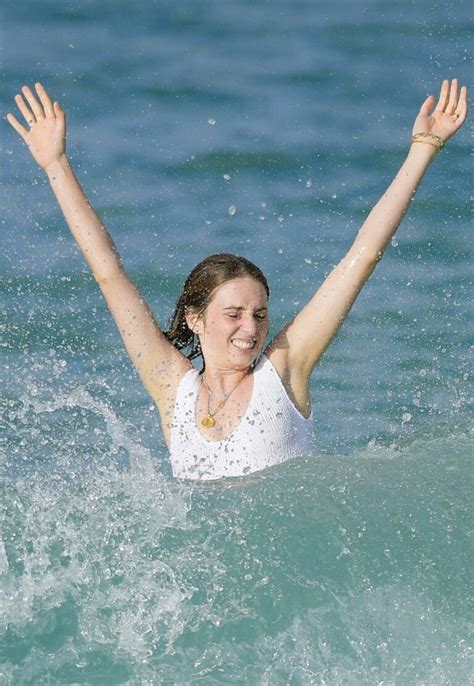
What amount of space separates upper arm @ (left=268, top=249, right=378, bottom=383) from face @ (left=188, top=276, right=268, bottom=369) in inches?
3.7

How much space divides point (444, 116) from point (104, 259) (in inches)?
51.0

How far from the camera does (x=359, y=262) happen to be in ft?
15.8

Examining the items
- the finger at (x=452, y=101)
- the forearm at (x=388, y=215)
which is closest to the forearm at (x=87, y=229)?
the forearm at (x=388, y=215)

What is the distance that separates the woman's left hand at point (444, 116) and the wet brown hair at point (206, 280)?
0.76 meters

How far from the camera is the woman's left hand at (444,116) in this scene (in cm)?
492

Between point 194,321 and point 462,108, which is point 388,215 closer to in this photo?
point 462,108

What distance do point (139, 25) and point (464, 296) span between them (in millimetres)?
6125

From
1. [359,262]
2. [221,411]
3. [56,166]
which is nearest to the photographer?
[359,262]

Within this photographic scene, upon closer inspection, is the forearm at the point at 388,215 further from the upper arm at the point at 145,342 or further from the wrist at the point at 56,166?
Answer: the wrist at the point at 56,166

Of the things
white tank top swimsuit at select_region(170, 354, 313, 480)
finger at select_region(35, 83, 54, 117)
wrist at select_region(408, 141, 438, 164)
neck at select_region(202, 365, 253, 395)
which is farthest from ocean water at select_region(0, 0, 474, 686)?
wrist at select_region(408, 141, 438, 164)

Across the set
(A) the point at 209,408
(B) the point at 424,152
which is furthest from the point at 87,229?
(B) the point at 424,152

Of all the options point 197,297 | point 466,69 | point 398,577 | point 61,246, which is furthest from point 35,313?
point 466,69

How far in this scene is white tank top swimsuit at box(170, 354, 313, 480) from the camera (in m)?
4.96

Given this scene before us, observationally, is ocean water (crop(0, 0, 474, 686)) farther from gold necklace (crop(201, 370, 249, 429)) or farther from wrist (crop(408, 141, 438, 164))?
wrist (crop(408, 141, 438, 164))
